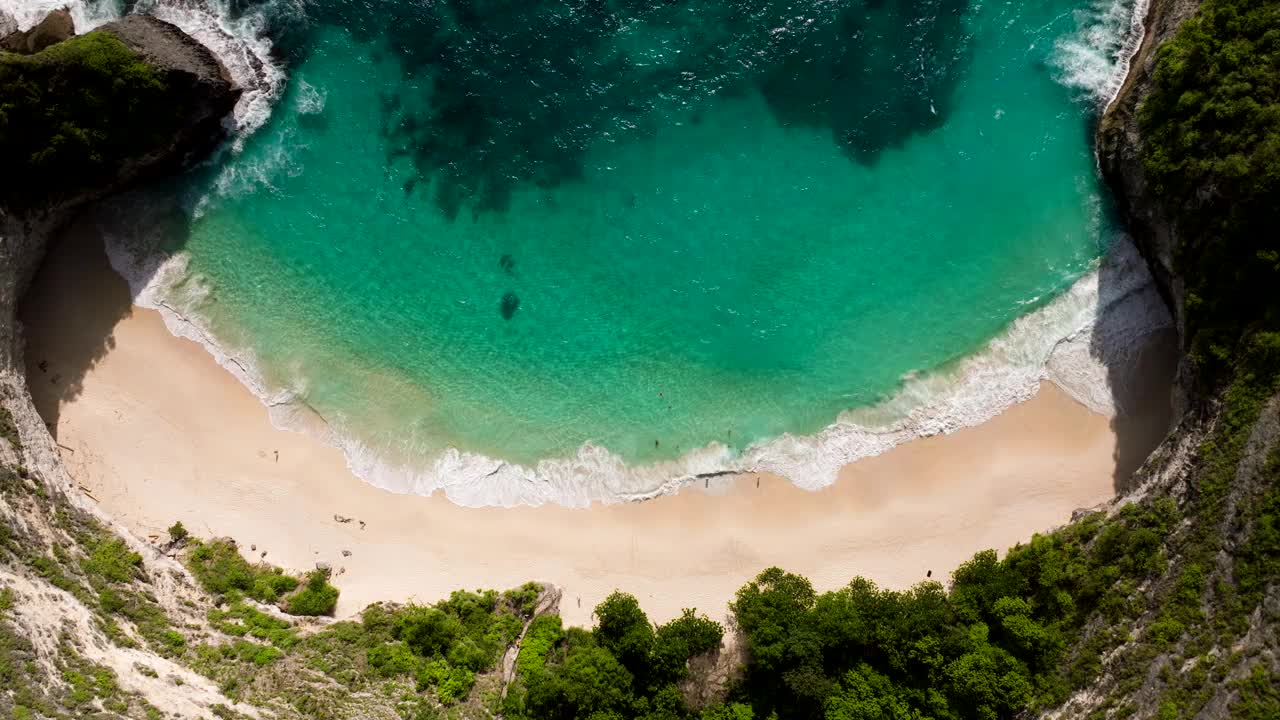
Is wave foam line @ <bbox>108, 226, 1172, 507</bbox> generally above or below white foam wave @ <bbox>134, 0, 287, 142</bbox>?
below

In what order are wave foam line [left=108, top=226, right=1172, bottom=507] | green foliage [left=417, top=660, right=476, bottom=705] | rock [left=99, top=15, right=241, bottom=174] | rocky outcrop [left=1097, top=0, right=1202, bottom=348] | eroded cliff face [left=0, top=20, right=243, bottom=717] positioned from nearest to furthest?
1. eroded cliff face [left=0, top=20, right=243, bottom=717]
2. green foliage [left=417, top=660, right=476, bottom=705]
3. rocky outcrop [left=1097, top=0, right=1202, bottom=348]
4. rock [left=99, top=15, right=241, bottom=174]
5. wave foam line [left=108, top=226, right=1172, bottom=507]

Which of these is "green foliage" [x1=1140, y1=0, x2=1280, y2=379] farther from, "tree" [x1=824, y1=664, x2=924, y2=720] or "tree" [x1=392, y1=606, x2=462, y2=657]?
"tree" [x1=392, y1=606, x2=462, y2=657]

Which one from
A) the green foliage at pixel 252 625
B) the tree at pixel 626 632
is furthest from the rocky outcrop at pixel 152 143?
the tree at pixel 626 632

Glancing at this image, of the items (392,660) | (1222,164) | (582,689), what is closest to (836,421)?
(582,689)

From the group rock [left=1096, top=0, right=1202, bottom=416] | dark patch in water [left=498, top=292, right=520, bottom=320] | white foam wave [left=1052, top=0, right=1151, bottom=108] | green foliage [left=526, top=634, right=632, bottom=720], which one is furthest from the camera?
dark patch in water [left=498, top=292, right=520, bottom=320]

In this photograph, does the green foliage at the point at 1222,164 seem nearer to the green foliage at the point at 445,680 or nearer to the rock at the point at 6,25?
the green foliage at the point at 445,680

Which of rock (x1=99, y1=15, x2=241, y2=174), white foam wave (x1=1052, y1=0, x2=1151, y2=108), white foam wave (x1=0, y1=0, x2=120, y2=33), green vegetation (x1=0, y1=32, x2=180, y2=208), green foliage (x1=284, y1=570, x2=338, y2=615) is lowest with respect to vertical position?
green foliage (x1=284, y1=570, x2=338, y2=615)

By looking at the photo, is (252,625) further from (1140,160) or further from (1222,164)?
(1222,164)

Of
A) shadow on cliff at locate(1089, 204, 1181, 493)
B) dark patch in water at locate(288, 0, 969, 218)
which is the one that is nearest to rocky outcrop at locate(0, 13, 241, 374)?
dark patch in water at locate(288, 0, 969, 218)
